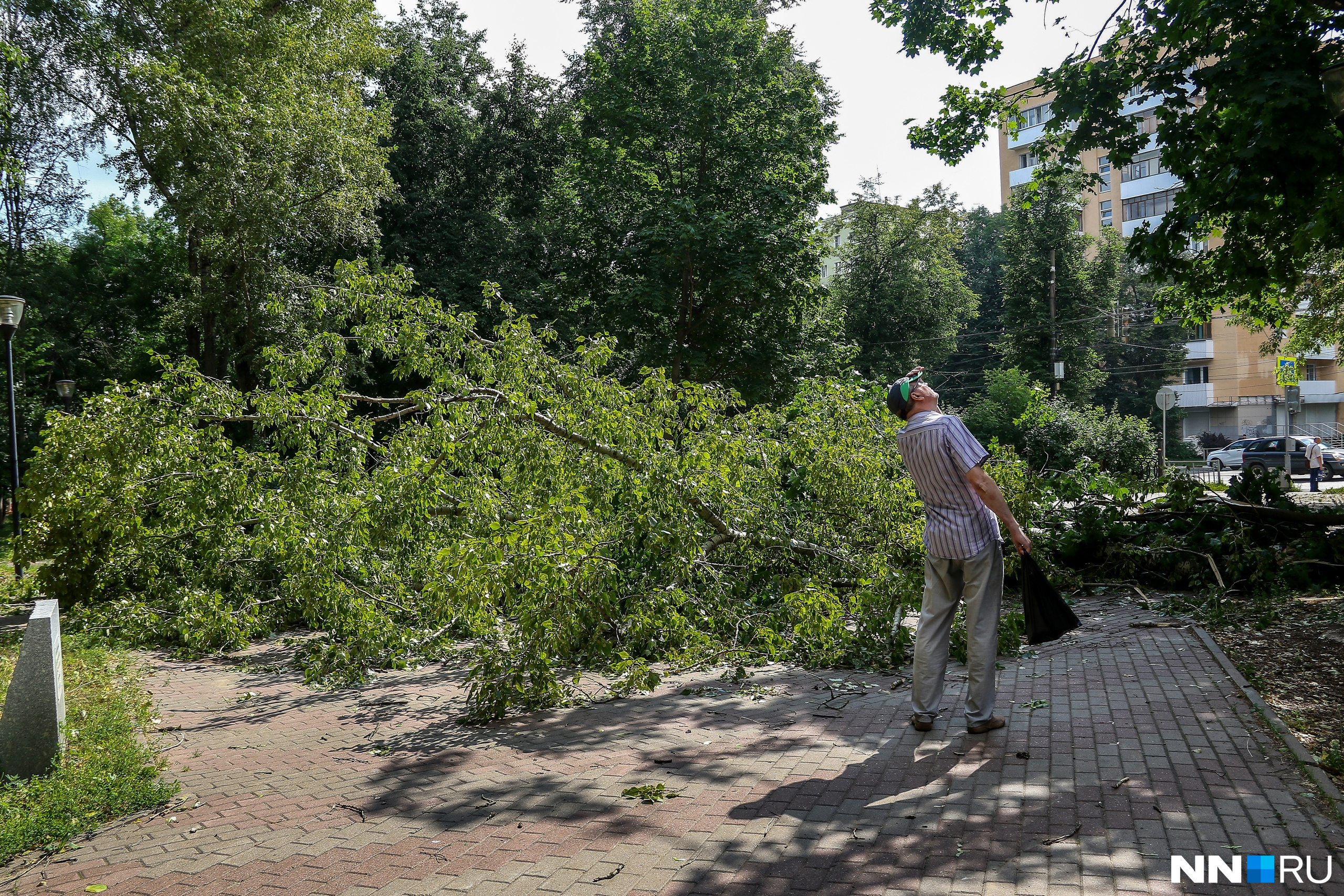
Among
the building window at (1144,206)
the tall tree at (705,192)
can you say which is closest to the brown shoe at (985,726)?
the tall tree at (705,192)

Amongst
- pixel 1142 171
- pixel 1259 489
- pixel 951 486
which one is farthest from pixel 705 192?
pixel 1142 171

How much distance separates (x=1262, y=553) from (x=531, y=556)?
24.2 feet

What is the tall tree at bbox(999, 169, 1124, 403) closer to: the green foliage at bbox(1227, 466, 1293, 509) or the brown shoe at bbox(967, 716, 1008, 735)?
the green foliage at bbox(1227, 466, 1293, 509)

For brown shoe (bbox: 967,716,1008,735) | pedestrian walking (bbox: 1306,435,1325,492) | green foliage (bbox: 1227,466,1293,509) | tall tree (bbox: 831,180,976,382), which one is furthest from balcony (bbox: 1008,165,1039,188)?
brown shoe (bbox: 967,716,1008,735)

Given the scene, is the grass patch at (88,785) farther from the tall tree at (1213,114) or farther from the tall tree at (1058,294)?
the tall tree at (1058,294)

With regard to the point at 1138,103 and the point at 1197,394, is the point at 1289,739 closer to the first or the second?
the point at 1138,103

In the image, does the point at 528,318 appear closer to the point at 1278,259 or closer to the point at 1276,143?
the point at 1276,143

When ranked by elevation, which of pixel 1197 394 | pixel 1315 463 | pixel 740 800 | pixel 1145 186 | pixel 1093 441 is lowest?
pixel 1315 463

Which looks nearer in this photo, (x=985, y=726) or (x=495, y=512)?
(x=985, y=726)

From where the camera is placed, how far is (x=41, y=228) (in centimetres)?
2627

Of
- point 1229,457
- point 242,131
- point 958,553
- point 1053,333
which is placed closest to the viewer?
point 958,553

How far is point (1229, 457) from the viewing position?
132 feet

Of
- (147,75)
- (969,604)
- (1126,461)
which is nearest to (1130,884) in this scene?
(969,604)

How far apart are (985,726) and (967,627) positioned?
1.91 ft
